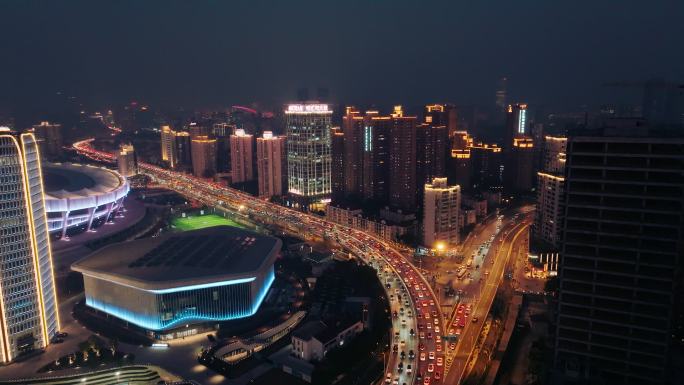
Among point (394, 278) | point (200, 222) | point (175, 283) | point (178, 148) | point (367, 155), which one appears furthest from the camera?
point (178, 148)

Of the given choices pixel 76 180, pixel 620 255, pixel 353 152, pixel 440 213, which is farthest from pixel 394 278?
pixel 76 180

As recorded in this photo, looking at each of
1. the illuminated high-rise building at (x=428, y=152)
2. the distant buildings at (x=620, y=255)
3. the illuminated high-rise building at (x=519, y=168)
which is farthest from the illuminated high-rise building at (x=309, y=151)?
the distant buildings at (x=620, y=255)

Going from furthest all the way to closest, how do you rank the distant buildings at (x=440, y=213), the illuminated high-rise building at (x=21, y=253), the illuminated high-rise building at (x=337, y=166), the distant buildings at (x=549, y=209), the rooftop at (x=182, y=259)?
1. the illuminated high-rise building at (x=337, y=166)
2. the distant buildings at (x=440, y=213)
3. the distant buildings at (x=549, y=209)
4. the rooftop at (x=182, y=259)
5. the illuminated high-rise building at (x=21, y=253)

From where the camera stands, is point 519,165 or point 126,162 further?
point 126,162

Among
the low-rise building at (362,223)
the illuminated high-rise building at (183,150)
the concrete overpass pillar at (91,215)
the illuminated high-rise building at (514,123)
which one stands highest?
the illuminated high-rise building at (514,123)

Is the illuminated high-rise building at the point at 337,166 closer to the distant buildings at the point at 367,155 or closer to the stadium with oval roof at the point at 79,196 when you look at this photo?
the distant buildings at the point at 367,155

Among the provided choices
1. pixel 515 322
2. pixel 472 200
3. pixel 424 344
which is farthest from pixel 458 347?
pixel 472 200

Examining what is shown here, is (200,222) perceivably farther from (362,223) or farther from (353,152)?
(353,152)
